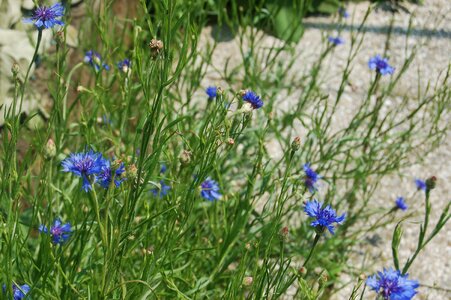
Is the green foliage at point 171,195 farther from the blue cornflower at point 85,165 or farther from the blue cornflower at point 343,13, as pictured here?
the blue cornflower at point 343,13

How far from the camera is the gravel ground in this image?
2.35 metres

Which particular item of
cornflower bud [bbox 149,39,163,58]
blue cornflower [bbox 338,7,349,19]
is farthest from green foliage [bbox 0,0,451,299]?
blue cornflower [bbox 338,7,349,19]

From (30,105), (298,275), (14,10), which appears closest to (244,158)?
(30,105)

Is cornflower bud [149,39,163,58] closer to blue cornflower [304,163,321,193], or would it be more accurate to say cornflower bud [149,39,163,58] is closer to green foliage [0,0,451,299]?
green foliage [0,0,451,299]

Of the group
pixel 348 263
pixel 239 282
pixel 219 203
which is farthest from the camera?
pixel 348 263

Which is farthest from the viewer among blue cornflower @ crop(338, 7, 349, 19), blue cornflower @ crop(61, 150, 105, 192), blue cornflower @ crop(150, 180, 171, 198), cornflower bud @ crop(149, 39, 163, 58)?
blue cornflower @ crop(338, 7, 349, 19)

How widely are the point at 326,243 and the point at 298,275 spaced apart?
913 mm

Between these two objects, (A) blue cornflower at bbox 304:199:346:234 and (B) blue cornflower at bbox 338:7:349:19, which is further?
(B) blue cornflower at bbox 338:7:349:19

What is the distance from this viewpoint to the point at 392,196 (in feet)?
8.57

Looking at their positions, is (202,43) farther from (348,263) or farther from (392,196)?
(348,263)

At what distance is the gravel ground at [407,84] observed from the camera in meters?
2.35

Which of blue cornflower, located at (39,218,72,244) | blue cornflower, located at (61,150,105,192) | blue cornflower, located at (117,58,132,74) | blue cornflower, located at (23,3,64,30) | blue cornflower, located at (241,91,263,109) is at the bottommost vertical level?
blue cornflower, located at (39,218,72,244)

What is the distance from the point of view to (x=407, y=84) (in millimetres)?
3127

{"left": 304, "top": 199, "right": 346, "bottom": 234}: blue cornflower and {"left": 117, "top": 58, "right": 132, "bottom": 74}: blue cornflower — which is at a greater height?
{"left": 117, "top": 58, "right": 132, "bottom": 74}: blue cornflower
